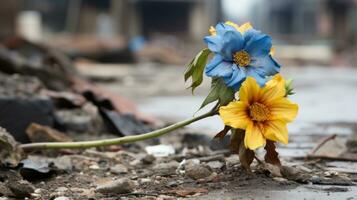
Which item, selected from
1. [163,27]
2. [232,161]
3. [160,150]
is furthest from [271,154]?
[163,27]

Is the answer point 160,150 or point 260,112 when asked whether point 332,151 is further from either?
point 260,112

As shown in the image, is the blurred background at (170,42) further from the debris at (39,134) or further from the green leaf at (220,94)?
the green leaf at (220,94)

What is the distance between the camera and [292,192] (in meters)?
2.08

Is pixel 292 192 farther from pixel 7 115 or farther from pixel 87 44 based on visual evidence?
pixel 87 44

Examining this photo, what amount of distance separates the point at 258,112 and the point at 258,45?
0.22 metres

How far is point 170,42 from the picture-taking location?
26.5m

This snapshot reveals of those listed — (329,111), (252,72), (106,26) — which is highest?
(106,26)

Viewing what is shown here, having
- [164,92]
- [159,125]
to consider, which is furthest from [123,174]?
[164,92]

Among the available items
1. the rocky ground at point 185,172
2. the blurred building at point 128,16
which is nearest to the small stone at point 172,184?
the rocky ground at point 185,172

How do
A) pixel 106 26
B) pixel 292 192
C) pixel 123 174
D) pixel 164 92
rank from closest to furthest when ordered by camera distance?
pixel 292 192 < pixel 123 174 < pixel 164 92 < pixel 106 26

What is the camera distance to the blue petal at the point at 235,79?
206cm

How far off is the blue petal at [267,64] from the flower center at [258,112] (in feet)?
0.37

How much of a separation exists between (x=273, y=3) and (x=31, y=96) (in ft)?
124

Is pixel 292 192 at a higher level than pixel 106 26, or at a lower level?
lower
